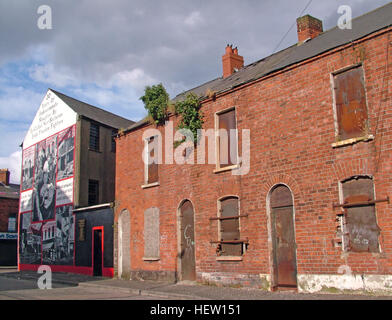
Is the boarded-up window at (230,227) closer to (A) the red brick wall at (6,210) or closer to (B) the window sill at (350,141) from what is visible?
(B) the window sill at (350,141)

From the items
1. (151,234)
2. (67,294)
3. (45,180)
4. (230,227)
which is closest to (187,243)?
(151,234)

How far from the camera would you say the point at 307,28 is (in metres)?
16.4

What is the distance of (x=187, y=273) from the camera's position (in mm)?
16016

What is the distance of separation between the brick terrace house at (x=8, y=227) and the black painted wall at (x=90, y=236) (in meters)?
16.2

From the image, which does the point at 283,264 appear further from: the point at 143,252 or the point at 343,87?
the point at 143,252

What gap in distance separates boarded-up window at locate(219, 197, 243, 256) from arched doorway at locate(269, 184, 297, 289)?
4.75 ft

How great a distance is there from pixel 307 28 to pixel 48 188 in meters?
19.7

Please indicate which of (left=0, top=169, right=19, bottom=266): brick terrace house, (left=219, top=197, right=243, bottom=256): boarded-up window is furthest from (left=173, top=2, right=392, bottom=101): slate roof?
(left=0, top=169, right=19, bottom=266): brick terrace house

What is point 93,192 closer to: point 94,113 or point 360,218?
point 94,113

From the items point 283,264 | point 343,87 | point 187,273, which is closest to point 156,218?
point 187,273

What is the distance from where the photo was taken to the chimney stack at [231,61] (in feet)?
65.8

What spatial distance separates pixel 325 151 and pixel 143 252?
977cm

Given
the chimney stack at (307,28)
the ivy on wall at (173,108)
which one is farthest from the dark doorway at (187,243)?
the chimney stack at (307,28)
